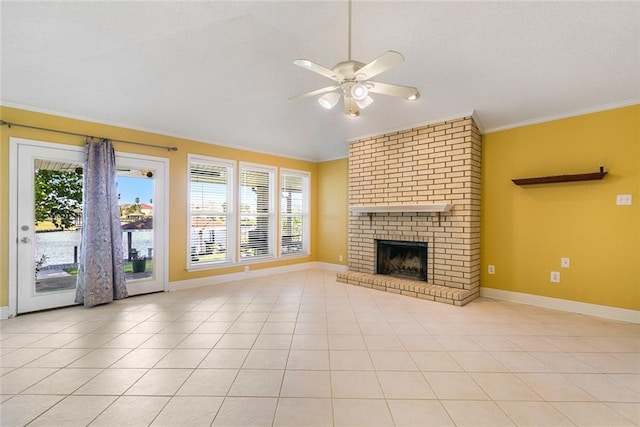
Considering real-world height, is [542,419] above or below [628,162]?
below

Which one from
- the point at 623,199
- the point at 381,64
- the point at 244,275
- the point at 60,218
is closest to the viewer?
the point at 381,64

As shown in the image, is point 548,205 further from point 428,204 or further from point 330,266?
point 330,266

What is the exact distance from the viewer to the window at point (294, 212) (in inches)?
241

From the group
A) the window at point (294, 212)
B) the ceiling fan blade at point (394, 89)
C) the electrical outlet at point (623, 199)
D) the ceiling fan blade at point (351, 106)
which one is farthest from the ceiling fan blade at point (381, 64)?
the window at point (294, 212)

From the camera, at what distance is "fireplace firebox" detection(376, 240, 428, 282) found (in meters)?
4.63

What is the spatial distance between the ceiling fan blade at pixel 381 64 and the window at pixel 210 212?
12.1 ft

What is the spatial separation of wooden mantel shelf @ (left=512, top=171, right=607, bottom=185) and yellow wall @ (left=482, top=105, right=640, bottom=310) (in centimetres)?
15

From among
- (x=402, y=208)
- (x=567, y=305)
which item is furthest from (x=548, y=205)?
(x=402, y=208)

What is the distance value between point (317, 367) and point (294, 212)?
4341 millimetres

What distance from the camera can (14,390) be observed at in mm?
1929

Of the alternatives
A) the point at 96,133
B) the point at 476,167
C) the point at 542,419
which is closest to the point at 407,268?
the point at 476,167

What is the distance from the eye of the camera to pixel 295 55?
271cm

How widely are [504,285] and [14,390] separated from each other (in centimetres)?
525

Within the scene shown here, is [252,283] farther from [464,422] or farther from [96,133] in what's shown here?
[464,422]
